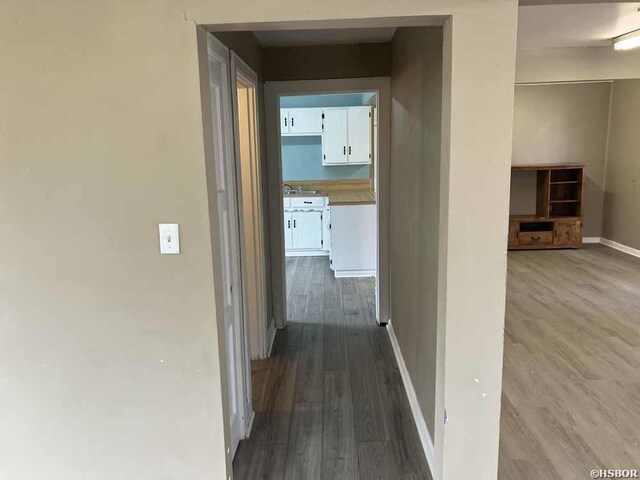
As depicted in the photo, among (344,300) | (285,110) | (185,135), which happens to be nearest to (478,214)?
(185,135)

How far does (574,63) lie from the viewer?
15.4 feet

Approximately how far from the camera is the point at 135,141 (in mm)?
1670

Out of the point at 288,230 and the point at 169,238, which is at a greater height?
the point at 169,238

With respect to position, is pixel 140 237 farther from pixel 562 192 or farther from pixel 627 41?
pixel 562 192

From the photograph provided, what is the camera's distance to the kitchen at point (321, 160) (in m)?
6.60

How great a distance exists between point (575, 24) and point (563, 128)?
3.76 m

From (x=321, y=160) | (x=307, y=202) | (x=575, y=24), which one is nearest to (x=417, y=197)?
(x=575, y=24)

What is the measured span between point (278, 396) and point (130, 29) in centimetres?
226

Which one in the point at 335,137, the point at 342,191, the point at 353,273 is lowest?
the point at 353,273

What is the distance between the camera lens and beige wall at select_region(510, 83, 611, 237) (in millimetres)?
6898

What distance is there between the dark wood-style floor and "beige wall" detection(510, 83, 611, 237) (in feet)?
13.9

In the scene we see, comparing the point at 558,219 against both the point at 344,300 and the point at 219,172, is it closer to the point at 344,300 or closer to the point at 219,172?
the point at 344,300

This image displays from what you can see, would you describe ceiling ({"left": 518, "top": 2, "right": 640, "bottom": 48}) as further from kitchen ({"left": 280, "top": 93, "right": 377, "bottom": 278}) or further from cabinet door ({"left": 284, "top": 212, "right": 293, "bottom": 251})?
cabinet door ({"left": 284, "top": 212, "right": 293, "bottom": 251})

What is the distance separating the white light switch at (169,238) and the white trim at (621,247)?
22.0 ft
